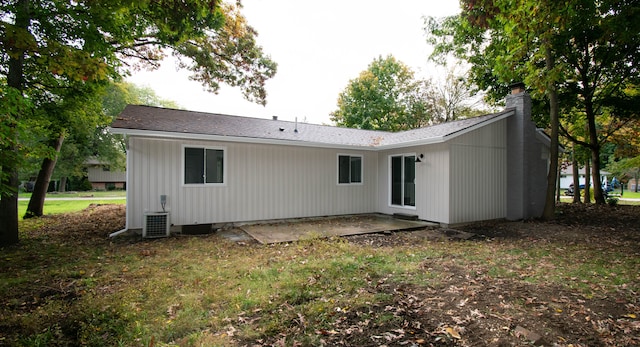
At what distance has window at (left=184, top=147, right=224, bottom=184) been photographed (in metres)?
7.48

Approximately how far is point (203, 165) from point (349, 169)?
464 cm

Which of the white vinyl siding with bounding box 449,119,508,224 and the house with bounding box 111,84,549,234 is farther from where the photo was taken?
the white vinyl siding with bounding box 449,119,508,224

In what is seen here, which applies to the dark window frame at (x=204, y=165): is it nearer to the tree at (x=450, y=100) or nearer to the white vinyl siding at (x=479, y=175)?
the white vinyl siding at (x=479, y=175)

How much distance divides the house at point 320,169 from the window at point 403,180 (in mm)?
32

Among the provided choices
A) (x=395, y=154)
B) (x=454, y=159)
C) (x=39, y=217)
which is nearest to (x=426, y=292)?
(x=454, y=159)

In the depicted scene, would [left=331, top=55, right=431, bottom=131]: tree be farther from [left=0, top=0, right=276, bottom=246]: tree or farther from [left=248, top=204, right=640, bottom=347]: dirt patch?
[left=248, top=204, right=640, bottom=347]: dirt patch

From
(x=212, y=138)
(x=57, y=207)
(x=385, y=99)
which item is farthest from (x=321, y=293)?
(x=385, y=99)

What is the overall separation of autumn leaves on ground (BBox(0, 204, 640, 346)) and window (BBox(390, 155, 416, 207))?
2.95m

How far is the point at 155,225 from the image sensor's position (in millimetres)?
6797

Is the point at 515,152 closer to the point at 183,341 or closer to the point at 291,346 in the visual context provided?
the point at 291,346

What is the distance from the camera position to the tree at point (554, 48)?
558cm

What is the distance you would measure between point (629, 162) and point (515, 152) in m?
7.72

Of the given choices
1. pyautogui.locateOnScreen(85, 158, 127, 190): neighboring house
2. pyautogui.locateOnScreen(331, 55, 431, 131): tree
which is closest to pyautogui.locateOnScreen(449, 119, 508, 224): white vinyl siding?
pyautogui.locateOnScreen(331, 55, 431, 131): tree

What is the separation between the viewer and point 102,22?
5938 mm
